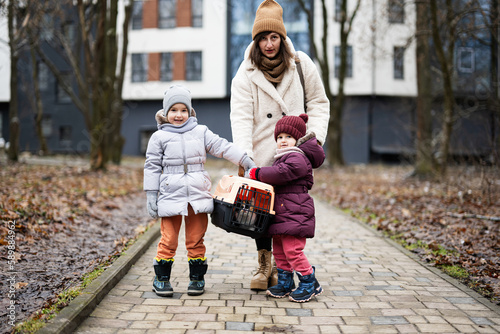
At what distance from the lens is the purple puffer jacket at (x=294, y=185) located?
4.24m

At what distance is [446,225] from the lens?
7.94m

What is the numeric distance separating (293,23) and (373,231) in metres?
24.9

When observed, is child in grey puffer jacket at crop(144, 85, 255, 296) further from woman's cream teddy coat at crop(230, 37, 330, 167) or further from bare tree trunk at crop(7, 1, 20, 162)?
bare tree trunk at crop(7, 1, 20, 162)

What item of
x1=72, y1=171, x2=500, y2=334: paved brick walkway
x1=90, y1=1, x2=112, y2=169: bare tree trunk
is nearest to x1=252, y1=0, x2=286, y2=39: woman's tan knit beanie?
x1=72, y1=171, x2=500, y2=334: paved brick walkway

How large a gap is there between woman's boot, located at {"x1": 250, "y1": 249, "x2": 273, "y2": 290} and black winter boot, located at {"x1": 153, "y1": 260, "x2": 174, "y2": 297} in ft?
2.48

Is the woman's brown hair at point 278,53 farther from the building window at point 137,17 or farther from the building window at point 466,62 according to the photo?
the building window at point 137,17

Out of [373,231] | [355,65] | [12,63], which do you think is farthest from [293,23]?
[373,231]

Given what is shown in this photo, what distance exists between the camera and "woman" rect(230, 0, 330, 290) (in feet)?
15.1

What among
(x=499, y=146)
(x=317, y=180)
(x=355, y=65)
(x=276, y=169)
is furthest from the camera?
(x=355, y=65)

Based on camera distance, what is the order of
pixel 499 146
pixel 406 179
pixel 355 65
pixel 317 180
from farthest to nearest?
1. pixel 355 65
2. pixel 317 180
3. pixel 406 179
4. pixel 499 146

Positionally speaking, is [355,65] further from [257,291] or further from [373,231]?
[257,291]

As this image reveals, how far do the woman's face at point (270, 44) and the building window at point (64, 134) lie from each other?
32.7 meters

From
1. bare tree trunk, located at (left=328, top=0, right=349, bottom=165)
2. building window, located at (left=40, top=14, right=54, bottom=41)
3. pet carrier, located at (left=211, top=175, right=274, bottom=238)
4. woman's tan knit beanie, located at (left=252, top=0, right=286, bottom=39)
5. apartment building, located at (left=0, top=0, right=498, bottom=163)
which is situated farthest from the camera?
apartment building, located at (left=0, top=0, right=498, bottom=163)

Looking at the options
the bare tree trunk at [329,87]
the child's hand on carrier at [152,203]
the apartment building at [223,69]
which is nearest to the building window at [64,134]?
the apartment building at [223,69]
